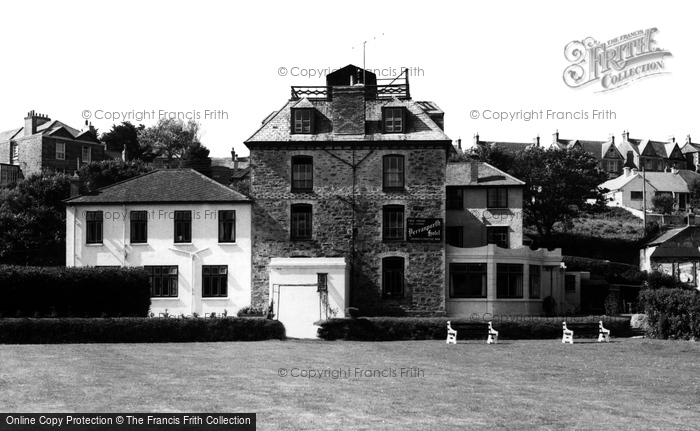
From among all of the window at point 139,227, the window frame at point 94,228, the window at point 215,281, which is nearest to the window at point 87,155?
the window frame at point 94,228

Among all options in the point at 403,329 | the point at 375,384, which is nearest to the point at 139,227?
the point at 403,329

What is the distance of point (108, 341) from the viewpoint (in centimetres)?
3681

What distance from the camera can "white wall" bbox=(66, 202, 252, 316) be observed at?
4806 centimetres

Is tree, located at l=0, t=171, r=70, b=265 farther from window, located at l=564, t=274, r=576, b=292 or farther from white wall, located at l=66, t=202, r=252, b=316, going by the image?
window, located at l=564, t=274, r=576, b=292

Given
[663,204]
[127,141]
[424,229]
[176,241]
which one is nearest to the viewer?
[424,229]

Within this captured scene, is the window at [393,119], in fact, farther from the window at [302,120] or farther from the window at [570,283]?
the window at [570,283]

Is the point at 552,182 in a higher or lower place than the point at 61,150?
lower

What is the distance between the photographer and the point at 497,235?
55.1 meters

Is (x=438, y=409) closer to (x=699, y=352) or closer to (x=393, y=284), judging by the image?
(x=699, y=352)

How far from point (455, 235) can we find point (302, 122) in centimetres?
1251

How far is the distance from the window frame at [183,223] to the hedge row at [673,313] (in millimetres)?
22483

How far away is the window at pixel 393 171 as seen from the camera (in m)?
47.4

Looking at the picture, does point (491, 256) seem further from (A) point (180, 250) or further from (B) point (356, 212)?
(A) point (180, 250)

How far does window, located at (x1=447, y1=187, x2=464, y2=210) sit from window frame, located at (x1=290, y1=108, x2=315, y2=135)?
1096 centimetres
